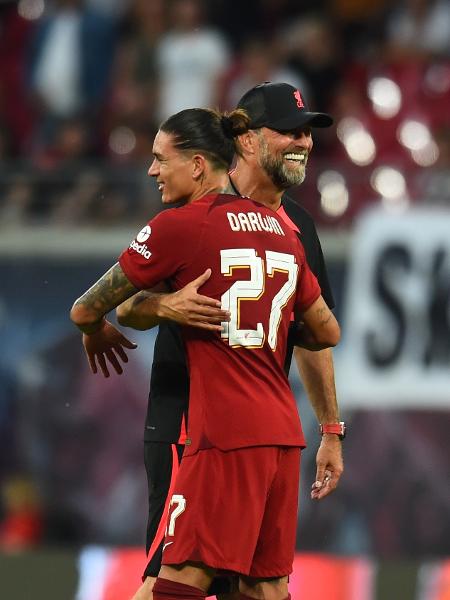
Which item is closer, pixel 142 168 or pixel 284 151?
pixel 284 151

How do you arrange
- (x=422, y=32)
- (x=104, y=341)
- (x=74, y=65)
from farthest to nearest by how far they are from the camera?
(x=74, y=65) < (x=422, y=32) < (x=104, y=341)

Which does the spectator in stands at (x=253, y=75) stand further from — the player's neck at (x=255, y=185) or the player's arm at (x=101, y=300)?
the player's arm at (x=101, y=300)

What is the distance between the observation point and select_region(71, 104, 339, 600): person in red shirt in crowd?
443 centimetres

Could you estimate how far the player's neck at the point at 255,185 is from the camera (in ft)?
16.4

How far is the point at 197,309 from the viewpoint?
441cm

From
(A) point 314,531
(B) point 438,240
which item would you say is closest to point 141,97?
(B) point 438,240

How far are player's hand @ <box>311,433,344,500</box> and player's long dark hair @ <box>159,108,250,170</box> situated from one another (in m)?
1.02

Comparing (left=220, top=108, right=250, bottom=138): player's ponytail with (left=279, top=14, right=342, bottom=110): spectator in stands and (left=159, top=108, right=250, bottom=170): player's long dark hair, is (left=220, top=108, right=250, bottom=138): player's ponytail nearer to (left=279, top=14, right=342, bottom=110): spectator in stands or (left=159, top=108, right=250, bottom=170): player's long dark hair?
(left=159, top=108, right=250, bottom=170): player's long dark hair

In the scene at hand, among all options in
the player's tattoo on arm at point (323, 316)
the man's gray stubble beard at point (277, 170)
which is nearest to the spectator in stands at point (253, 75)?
the man's gray stubble beard at point (277, 170)

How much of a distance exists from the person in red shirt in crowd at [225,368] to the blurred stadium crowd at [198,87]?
191 inches

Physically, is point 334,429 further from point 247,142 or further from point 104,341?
point 247,142

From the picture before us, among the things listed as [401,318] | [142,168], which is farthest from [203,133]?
[142,168]

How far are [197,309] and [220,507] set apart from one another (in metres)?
0.58

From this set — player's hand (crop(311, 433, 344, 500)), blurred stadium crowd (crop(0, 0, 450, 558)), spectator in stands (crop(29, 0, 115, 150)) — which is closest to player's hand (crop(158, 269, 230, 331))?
player's hand (crop(311, 433, 344, 500))
